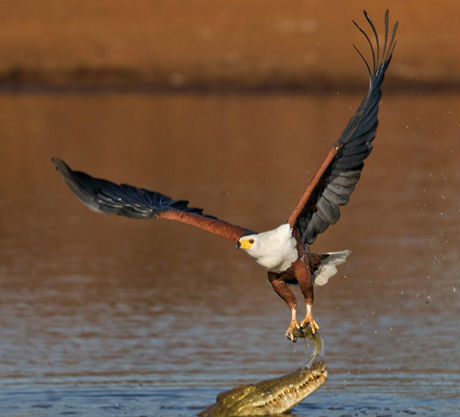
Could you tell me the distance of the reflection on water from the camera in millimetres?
13273

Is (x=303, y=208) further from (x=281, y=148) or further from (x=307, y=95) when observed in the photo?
(x=307, y=95)

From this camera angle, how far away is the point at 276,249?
1133 cm

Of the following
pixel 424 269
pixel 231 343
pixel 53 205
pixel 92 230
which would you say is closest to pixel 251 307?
pixel 231 343

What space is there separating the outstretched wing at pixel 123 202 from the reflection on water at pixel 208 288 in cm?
178

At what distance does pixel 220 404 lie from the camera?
477 inches

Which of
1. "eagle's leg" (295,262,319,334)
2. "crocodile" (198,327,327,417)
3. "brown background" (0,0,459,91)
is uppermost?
"brown background" (0,0,459,91)

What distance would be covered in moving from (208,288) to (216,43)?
35143 millimetres

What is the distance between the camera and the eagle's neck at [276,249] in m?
11.2

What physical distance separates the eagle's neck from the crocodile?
94 centimetres

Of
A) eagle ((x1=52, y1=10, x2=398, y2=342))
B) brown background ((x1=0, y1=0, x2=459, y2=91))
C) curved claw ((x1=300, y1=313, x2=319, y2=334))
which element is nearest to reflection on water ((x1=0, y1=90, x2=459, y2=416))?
curved claw ((x1=300, y1=313, x2=319, y2=334))

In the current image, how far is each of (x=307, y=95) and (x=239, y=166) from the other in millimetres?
18596

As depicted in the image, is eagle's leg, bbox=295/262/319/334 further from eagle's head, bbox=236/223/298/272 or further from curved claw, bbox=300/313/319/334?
eagle's head, bbox=236/223/298/272

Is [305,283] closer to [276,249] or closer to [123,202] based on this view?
[276,249]

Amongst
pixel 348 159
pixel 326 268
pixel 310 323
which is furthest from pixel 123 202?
pixel 348 159
